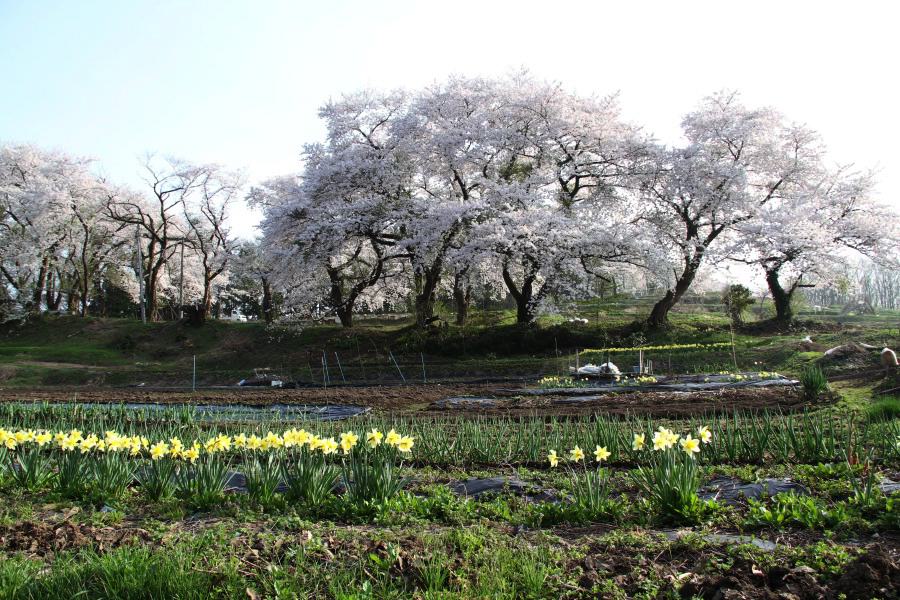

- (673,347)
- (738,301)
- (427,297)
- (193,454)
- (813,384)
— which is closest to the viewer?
(193,454)

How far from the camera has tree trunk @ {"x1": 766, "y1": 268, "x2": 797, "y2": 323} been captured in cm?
2191

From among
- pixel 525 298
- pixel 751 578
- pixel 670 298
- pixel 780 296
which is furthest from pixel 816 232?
pixel 751 578

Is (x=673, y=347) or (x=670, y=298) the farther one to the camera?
(x=670, y=298)

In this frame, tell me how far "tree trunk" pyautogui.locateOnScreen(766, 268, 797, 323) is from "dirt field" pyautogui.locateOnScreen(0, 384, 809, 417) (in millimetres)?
11787

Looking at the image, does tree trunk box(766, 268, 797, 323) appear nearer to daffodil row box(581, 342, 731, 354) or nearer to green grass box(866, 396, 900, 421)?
daffodil row box(581, 342, 731, 354)

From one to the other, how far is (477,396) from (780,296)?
14.1 metres

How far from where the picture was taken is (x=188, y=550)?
391cm

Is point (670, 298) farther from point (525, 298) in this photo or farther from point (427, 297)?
point (427, 297)

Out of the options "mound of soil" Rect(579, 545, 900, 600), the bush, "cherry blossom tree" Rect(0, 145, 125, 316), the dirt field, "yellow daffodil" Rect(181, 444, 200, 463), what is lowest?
the dirt field

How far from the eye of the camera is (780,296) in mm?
22422

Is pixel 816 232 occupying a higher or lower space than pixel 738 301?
higher

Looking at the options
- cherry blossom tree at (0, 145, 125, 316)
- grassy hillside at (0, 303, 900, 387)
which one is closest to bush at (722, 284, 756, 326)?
grassy hillside at (0, 303, 900, 387)

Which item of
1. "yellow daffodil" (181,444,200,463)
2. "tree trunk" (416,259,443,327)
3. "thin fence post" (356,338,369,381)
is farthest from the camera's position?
"tree trunk" (416,259,443,327)

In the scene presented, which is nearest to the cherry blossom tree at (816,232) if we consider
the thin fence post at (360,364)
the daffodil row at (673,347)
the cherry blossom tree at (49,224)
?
the daffodil row at (673,347)
